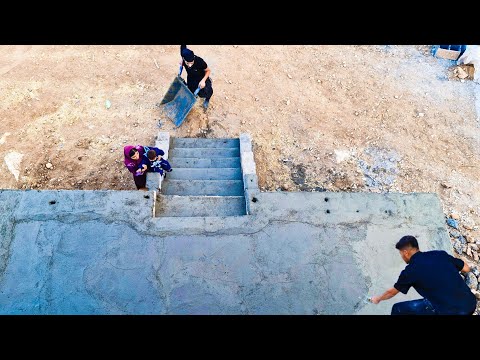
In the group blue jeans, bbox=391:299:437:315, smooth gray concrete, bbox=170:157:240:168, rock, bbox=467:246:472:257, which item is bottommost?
blue jeans, bbox=391:299:437:315

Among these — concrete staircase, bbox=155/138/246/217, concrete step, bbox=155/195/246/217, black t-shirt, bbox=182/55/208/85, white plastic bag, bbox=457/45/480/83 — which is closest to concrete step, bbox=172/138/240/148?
concrete staircase, bbox=155/138/246/217

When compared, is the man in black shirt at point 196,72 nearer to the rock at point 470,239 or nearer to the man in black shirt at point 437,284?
the man in black shirt at point 437,284

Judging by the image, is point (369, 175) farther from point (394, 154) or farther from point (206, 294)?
point (206, 294)

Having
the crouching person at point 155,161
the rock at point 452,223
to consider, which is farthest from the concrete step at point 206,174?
the rock at point 452,223

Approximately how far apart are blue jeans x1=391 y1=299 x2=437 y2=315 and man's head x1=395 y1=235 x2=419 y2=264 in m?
0.44

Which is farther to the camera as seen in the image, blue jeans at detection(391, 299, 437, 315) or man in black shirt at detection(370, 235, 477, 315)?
blue jeans at detection(391, 299, 437, 315)

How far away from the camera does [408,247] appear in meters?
4.04

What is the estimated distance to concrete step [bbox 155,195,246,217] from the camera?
4.80m

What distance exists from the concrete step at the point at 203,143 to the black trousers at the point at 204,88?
969 mm

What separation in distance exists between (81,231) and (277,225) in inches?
92.9

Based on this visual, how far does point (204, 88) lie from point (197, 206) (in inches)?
119

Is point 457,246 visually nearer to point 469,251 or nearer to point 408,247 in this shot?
point 469,251

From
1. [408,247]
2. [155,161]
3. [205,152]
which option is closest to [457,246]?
[408,247]

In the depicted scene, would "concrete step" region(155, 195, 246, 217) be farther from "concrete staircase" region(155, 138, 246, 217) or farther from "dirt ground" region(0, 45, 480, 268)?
"dirt ground" region(0, 45, 480, 268)
